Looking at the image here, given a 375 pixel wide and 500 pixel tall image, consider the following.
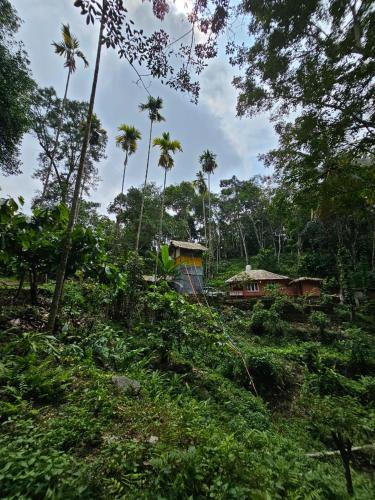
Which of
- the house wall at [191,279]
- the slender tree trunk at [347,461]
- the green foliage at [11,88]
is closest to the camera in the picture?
the slender tree trunk at [347,461]

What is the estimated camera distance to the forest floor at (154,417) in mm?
2023

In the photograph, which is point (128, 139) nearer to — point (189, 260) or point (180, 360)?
point (189, 260)

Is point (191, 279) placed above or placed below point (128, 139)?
below

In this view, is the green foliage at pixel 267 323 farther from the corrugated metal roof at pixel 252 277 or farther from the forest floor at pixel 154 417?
the corrugated metal roof at pixel 252 277

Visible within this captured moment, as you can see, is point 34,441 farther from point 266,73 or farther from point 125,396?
point 266,73

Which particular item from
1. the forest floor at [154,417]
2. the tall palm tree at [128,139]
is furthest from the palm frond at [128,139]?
the forest floor at [154,417]

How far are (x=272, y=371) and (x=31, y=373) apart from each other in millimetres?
5679

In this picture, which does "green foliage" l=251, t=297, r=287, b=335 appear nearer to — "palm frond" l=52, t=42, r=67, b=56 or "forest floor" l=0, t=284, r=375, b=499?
"forest floor" l=0, t=284, r=375, b=499

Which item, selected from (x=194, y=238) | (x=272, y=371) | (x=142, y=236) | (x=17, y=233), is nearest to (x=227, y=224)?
(x=194, y=238)

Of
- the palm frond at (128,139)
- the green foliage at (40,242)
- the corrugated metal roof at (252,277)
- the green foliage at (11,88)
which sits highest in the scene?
the palm frond at (128,139)

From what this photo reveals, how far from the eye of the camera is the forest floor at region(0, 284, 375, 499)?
2.02 meters

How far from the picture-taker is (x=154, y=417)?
10.5 ft

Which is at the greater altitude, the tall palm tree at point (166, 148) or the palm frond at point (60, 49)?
the palm frond at point (60, 49)

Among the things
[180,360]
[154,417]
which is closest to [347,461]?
[154,417]
